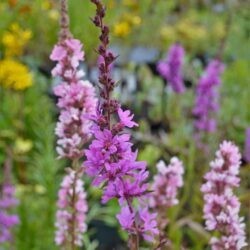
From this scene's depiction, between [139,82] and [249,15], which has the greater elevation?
[249,15]

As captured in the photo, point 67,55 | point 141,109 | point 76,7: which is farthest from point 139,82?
point 67,55

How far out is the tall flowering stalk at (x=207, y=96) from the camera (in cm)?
283

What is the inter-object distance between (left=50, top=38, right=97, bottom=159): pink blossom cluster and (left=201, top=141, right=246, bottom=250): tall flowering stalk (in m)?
0.25

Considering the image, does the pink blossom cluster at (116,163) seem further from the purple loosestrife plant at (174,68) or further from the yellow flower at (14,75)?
the yellow flower at (14,75)

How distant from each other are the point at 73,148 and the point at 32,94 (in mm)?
2876

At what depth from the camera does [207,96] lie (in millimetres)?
2924

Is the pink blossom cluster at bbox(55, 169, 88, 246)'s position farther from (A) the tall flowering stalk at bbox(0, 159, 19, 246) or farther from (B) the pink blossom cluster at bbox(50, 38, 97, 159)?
(A) the tall flowering stalk at bbox(0, 159, 19, 246)

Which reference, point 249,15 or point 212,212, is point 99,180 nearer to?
point 212,212

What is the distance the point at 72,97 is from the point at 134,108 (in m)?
3.06

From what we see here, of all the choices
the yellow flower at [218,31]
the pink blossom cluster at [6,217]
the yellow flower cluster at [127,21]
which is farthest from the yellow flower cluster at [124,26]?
the pink blossom cluster at [6,217]

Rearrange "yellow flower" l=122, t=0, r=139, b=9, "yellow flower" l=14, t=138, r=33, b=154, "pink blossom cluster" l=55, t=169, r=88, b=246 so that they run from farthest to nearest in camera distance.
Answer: "yellow flower" l=122, t=0, r=139, b=9 → "yellow flower" l=14, t=138, r=33, b=154 → "pink blossom cluster" l=55, t=169, r=88, b=246

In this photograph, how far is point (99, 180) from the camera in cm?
110

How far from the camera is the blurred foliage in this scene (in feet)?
9.32

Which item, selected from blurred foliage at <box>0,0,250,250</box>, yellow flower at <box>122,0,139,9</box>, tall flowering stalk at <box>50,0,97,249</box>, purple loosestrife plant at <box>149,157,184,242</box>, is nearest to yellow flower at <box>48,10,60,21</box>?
blurred foliage at <box>0,0,250,250</box>
